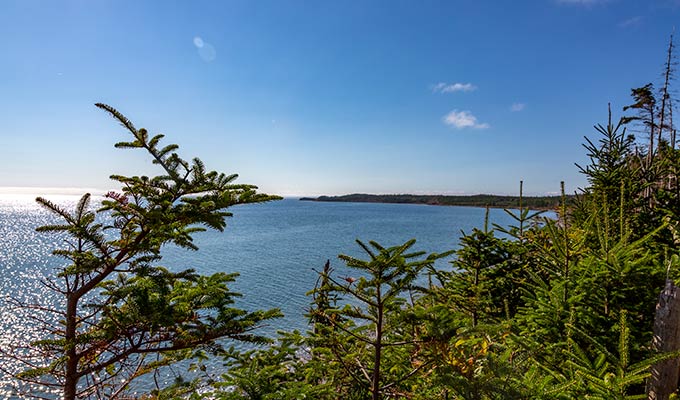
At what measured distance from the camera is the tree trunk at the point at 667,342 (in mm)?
2154

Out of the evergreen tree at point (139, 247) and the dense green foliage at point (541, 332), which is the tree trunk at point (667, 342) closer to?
the dense green foliage at point (541, 332)

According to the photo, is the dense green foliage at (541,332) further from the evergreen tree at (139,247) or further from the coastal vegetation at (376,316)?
the evergreen tree at (139,247)

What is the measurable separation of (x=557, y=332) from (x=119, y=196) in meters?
3.68

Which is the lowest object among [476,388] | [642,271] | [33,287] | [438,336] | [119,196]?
[33,287]

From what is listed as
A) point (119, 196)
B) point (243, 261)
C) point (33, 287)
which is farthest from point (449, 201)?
point (119, 196)

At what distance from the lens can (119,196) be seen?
2.47 m

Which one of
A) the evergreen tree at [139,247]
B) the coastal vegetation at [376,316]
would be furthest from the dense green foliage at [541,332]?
the evergreen tree at [139,247]

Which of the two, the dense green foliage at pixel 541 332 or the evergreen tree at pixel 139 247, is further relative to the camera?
the evergreen tree at pixel 139 247

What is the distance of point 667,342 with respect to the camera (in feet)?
7.13

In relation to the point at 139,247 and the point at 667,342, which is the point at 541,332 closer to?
the point at 667,342

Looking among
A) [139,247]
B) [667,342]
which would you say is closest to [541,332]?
[667,342]

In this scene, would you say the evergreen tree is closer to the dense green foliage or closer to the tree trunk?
the dense green foliage

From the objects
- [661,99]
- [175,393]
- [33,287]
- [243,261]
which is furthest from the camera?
[243,261]

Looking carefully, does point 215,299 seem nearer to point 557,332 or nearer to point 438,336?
point 438,336
